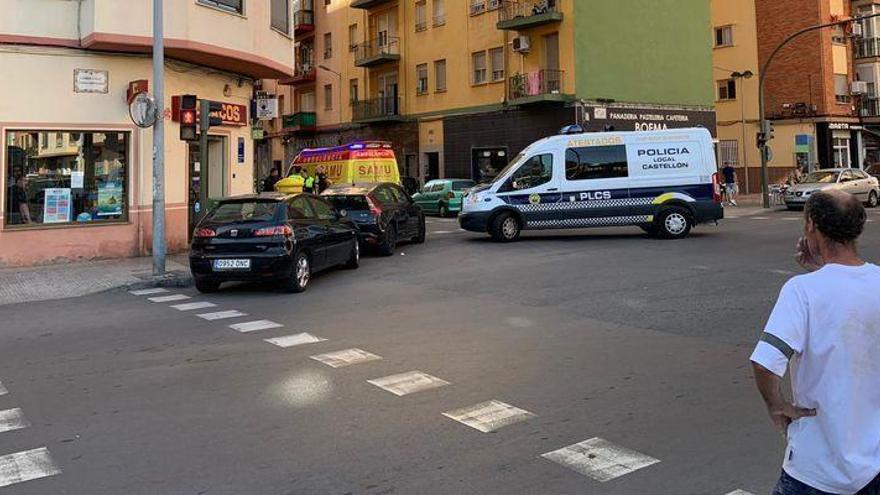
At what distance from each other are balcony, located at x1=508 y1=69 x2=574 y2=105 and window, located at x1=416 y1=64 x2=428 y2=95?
271 inches

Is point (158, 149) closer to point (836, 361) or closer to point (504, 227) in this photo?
point (504, 227)

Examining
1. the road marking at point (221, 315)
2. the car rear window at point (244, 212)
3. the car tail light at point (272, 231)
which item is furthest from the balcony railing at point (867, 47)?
the road marking at point (221, 315)

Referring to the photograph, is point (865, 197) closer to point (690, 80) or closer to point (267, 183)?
point (690, 80)

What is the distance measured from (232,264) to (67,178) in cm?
623

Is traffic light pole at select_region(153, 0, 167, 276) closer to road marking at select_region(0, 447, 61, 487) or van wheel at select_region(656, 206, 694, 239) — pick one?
road marking at select_region(0, 447, 61, 487)

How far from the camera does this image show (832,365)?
7.87ft

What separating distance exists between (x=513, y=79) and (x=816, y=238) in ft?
99.7

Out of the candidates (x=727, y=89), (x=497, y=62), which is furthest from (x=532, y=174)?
(x=727, y=89)

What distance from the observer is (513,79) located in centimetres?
3197

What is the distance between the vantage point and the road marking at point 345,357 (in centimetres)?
683

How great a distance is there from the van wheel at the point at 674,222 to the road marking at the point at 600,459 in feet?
43.6

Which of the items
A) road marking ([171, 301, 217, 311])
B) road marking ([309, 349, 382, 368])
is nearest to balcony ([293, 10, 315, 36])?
road marking ([171, 301, 217, 311])

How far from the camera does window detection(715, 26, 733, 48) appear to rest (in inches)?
1599

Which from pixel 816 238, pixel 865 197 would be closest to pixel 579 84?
pixel 865 197
